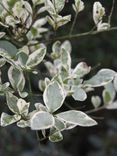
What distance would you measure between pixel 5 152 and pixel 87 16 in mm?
639

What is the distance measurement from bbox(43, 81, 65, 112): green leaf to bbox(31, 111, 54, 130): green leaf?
0.02 metres

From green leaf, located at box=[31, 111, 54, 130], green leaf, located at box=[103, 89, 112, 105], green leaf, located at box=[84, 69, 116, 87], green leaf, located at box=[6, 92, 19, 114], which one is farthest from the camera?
green leaf, located at box=[103, 89, 112, 105]

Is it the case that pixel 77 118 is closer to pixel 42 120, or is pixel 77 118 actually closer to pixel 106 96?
pixel 42 120

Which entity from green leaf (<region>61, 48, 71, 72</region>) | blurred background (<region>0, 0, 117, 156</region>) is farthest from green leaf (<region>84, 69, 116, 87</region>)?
blurred background (<region>0, 0, 117, 156</region>)

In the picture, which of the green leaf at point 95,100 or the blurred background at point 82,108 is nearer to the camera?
the green leaf at point 95,100

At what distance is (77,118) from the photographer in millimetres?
823

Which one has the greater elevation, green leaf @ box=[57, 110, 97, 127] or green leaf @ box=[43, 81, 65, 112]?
green leaf @ box=[43, 81, 65, 112]

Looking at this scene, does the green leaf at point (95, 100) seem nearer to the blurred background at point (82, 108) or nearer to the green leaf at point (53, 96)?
the green leaf at point (53, 96)

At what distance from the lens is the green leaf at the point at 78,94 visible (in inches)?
35.2

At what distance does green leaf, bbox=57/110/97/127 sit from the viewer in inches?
32.0

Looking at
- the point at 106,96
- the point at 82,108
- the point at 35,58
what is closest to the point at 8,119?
the point at 35,58

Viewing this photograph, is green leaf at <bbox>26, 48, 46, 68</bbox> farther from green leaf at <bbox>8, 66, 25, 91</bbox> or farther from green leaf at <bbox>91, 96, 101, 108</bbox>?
green leaf at <bbox>91, 96, 101, 108</bbox>

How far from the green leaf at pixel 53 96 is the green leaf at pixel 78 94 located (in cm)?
8

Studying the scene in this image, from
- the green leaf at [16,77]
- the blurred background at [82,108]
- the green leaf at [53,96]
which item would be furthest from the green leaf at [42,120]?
the blurred background at [82,108]
